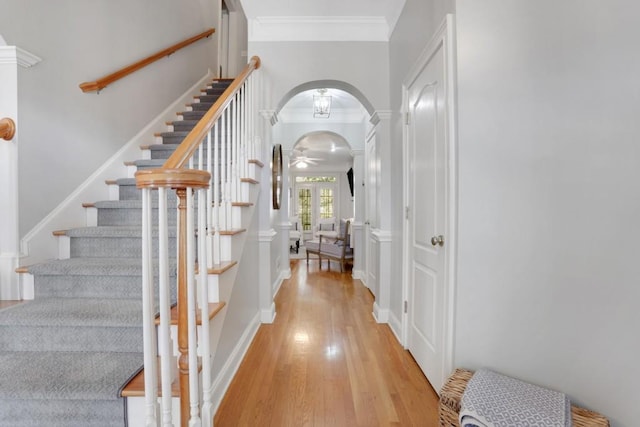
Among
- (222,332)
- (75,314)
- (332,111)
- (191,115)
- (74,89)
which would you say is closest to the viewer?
(75,314)

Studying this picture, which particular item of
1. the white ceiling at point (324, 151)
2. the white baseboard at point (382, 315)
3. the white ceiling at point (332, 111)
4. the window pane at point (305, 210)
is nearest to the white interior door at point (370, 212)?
the white ceiling at point (332, 111)

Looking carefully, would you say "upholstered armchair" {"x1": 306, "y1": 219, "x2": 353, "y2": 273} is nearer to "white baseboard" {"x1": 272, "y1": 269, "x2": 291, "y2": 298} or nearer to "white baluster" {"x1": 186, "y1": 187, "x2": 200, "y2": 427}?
"white baseboard" {"x1": 272, "y1": 269, "x2": 291, "y2": 298}

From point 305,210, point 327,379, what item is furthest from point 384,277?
point 305,210

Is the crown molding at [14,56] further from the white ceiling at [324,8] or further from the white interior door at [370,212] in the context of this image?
the white interior door at [370,212]

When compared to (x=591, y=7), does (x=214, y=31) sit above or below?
above

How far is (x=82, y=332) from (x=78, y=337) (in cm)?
4

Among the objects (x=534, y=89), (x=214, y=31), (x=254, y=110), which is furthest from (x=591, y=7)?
(x=214, y=31)

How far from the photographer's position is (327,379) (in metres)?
1.80

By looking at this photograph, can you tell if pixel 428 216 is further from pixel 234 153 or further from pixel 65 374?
pixel 65 374

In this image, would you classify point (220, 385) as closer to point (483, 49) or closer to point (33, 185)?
point (33, 185)

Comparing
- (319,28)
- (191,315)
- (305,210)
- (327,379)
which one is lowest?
(327,379)

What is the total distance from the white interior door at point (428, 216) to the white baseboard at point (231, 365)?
4.01ft

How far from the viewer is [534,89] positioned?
1.19 m

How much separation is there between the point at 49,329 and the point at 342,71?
2769mm
